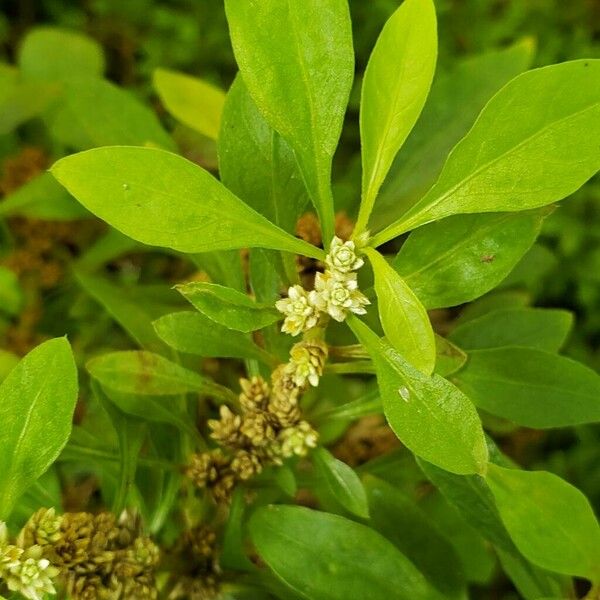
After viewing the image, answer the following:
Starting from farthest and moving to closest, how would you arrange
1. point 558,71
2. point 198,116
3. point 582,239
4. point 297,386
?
point 582,239, point 198,116, point 297,386, point 558,71

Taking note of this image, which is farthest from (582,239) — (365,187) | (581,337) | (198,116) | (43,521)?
(43,521)

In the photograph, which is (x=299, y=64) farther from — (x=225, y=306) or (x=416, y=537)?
(x=416, y=537)

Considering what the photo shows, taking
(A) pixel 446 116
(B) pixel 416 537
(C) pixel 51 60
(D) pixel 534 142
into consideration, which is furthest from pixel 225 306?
(C) pixel 51 60

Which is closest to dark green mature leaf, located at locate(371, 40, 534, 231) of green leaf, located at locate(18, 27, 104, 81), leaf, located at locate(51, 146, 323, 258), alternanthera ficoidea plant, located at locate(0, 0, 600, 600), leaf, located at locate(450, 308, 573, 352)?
alternanthera ficoidea plant, located at locate(0, 0, 600, 600)

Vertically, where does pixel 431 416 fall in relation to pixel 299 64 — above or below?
below

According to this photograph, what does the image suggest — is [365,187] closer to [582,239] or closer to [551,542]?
[551,542]
